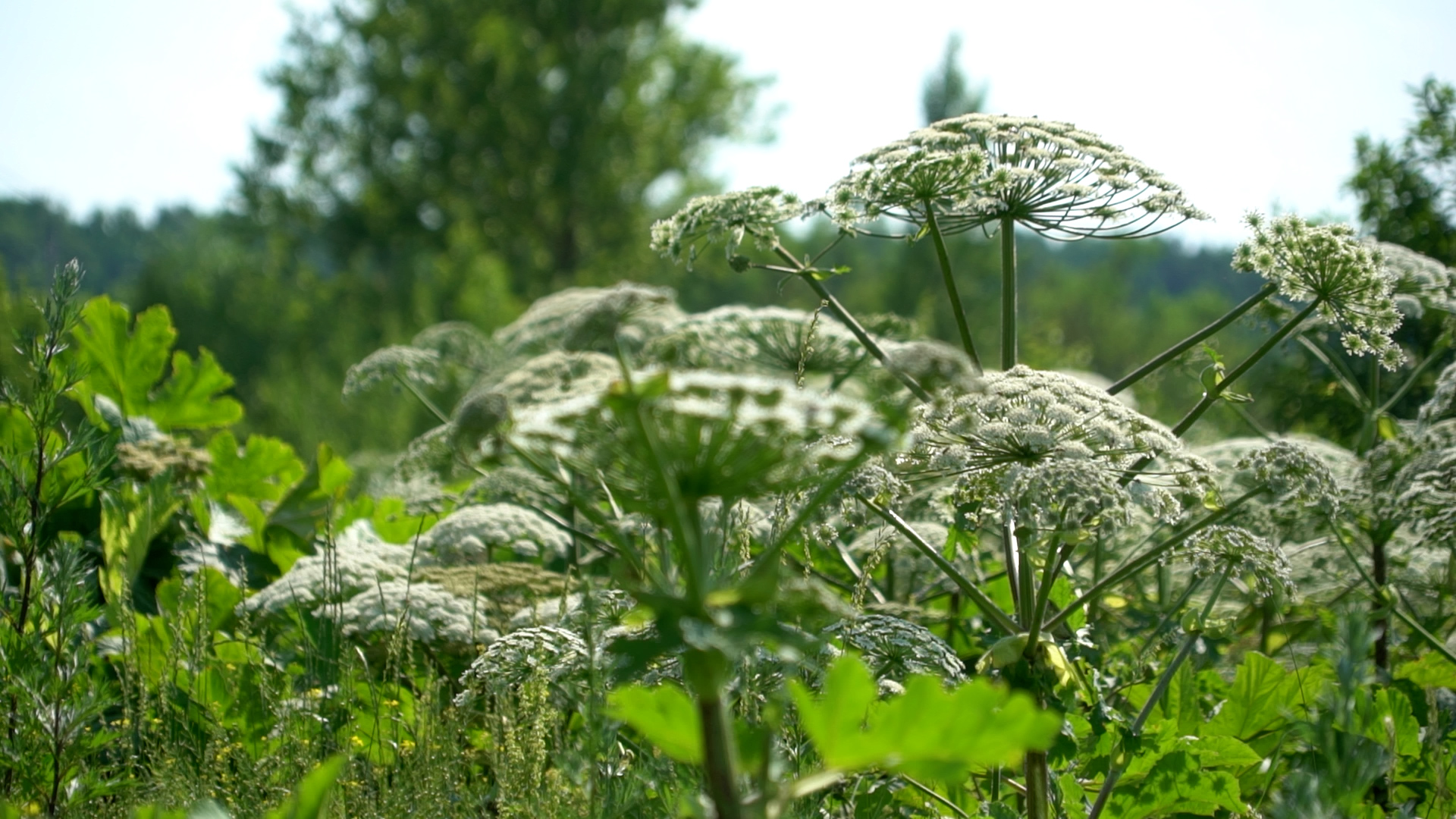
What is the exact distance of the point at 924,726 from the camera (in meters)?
1.05

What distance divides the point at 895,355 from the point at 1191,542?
147 centimetres

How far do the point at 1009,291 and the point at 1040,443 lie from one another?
0.64m

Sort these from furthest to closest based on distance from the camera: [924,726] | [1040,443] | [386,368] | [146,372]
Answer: [386,368] < [146,372] < [1040,443] < [924,726]

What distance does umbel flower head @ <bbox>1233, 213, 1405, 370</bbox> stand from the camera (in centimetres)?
260

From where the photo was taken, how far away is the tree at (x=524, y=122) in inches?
1196

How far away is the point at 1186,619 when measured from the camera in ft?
8.45

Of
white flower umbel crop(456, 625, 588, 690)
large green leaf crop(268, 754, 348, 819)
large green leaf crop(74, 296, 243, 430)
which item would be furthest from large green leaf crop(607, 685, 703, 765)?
large green leaf crop(74, 296, 243, 430)

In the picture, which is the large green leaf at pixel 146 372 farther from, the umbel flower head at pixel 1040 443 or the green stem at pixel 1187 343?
the green stem at pixel 1187 343

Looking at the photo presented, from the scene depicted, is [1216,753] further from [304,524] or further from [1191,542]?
[304,524]

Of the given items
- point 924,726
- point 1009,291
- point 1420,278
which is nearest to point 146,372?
point 1009,291

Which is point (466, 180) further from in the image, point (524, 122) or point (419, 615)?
point (419, 615)

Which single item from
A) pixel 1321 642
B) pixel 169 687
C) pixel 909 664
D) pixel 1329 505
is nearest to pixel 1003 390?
pixel 909 664

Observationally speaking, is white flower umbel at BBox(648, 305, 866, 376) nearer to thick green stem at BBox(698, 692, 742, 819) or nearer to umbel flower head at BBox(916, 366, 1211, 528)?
umbel flower head at BBox(916, 366, 1211, 528)

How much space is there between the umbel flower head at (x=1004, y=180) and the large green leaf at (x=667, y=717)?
174cm
